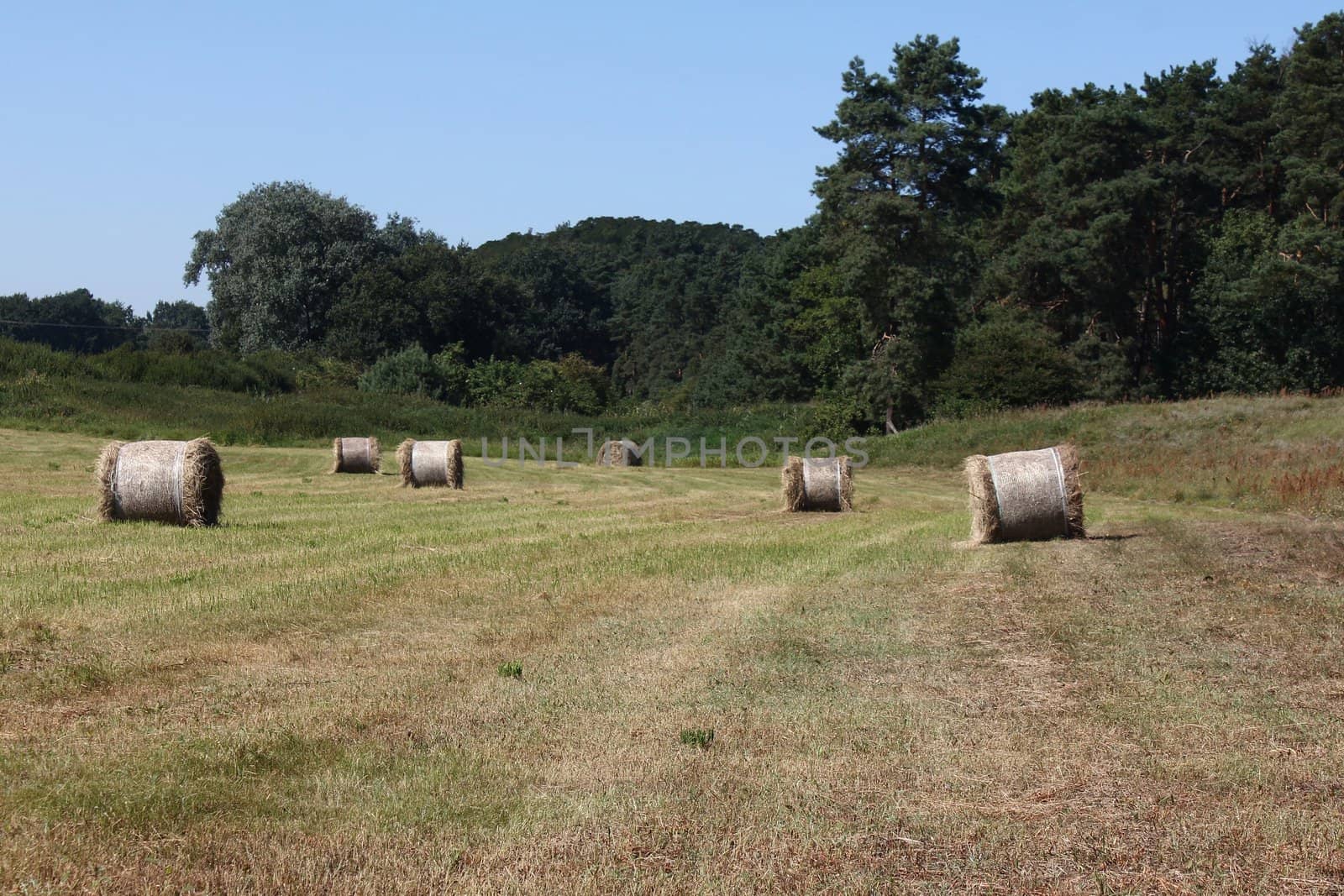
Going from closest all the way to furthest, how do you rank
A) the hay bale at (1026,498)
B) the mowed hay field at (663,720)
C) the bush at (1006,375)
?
the mowed hay field at (663,720)
the hay bale at (1026,498)
the bush at (1006,375)

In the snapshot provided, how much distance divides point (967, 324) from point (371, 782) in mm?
63616

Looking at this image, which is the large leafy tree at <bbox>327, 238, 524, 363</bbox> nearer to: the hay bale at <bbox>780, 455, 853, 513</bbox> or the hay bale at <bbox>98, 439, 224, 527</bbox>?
the hay bale at <bbox>780, 455, 853, 513</bbox>

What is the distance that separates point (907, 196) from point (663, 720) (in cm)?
5604

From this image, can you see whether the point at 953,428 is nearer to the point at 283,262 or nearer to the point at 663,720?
the point at 663,720

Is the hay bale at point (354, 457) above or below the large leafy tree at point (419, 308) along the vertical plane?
below

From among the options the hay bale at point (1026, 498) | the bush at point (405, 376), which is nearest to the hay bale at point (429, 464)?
the hay bale at point (1026, 498)

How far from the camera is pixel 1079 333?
6444cm

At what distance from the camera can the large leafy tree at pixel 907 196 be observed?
5928cm

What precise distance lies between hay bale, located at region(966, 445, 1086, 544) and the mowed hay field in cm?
186

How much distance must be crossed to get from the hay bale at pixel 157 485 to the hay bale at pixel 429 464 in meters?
10.8

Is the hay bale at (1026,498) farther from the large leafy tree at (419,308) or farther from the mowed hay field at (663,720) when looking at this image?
the large leafy tree at (419,308)

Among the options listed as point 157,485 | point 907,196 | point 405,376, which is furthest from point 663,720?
point 405,376

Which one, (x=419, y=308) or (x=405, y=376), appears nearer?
(x=405, y=376)

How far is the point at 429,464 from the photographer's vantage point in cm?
→ 2802
